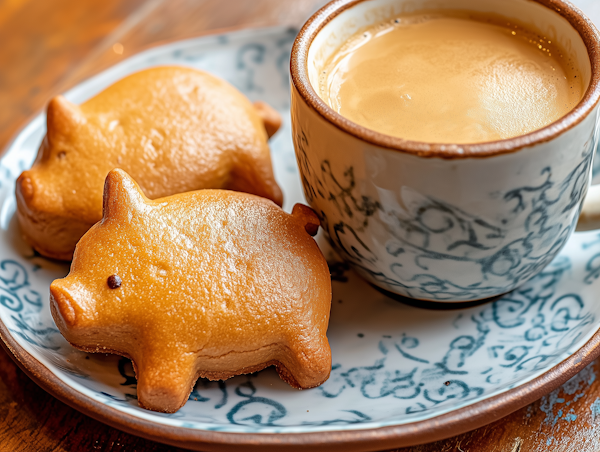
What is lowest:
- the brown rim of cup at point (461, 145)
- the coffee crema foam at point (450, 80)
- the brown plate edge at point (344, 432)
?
the brown plate edge at point (344, 432)

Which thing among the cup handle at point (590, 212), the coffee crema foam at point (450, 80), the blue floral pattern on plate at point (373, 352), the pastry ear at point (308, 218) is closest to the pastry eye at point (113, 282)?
the blue floral pattern on plate at point (373, 352)

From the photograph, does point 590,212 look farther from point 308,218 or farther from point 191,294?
point 191,294

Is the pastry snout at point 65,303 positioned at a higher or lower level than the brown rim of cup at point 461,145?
lower

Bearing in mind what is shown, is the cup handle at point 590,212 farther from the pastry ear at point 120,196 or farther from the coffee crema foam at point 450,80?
the pastry ear at point 120,196

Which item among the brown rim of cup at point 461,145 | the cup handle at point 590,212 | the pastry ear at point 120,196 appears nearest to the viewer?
the brown rim of cup at point 461,145

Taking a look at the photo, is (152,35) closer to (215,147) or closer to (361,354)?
(215,147)

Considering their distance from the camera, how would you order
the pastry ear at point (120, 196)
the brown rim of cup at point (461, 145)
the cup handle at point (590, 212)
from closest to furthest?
the brown rim of cup at point (461, 145) → the pastry ear at point (120, 196) → the cup handle at point (590, 212)

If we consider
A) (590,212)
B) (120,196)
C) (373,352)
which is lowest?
(373,352)

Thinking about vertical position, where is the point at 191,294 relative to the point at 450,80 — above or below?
below

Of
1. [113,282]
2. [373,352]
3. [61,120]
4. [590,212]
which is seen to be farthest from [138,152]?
[590,212]
